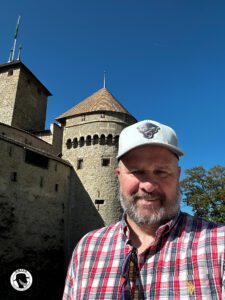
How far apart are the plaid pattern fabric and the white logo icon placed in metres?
14.2

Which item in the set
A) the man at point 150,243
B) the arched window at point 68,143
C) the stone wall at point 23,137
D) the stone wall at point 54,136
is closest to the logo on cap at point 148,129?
the man at point 150,243

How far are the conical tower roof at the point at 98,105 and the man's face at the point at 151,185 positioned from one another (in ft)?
62.7

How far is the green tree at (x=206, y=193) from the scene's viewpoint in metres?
21.0

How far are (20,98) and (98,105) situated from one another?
8.38m

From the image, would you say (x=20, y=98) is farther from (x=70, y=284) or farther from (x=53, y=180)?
(x=70, y=284)

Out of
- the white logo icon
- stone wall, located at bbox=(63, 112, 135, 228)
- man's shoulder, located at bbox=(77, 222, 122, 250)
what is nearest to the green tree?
stone wall, located at bbox=(63, 112, 135, 228)

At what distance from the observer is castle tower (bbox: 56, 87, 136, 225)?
18938mm

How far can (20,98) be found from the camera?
24.8 m

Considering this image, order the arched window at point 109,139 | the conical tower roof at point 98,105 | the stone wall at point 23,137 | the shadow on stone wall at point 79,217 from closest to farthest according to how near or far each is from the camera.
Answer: the shadow on stone wall at point 79,217, the stone wall at point 23,137, the arched window at point 109,139, the conical tower roof at point 98,105

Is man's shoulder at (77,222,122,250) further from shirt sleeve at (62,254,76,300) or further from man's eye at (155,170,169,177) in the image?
man's eye at (155,170,169,177)

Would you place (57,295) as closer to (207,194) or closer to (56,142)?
(56,142)

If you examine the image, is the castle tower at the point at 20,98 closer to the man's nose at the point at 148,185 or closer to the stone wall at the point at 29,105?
the stone wall at the point at 29,105

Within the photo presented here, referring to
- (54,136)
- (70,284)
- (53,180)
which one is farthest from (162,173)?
(54,136)

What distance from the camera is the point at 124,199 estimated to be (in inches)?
69.5
